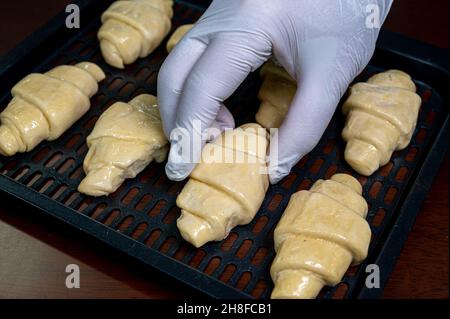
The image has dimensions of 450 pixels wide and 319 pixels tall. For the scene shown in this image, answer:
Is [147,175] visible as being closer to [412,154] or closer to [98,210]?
[98,210]

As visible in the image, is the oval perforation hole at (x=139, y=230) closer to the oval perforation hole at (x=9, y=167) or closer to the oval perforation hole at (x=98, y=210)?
the oval perforation hole at (x=98, y=210)

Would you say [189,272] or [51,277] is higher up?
[189,272]

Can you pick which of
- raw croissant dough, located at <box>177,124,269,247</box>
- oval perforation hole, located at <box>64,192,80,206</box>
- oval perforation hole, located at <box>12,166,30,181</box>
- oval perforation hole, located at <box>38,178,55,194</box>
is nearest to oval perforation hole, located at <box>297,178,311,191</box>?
raw croissant dough, located at <box>177,124,269,247</box>

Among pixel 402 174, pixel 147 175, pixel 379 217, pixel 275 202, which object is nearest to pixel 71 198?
pixel 147 175

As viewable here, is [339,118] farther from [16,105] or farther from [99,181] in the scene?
[16,105]

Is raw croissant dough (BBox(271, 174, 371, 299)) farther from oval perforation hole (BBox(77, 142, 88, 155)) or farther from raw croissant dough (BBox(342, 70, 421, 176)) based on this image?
oval perforation hole (BBox(77, 142, 88, 155))
